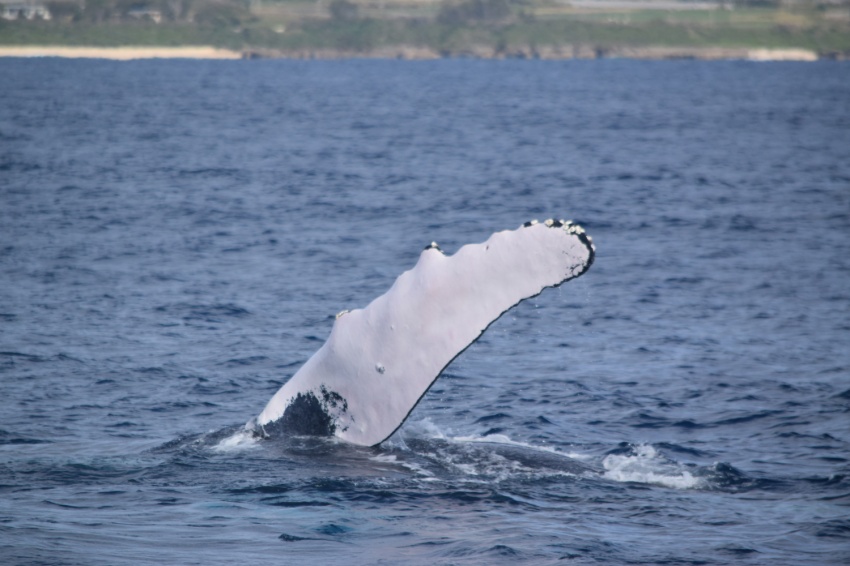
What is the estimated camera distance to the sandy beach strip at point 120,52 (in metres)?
134

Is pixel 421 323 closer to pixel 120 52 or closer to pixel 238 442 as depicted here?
pixel 238 442

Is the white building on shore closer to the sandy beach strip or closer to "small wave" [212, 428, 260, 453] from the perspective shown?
the sandy beach strip

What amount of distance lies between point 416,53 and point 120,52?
37.4 meters

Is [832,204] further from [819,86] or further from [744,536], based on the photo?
[819,86]

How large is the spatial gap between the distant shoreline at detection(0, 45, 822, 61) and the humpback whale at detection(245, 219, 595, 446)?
133847 mm

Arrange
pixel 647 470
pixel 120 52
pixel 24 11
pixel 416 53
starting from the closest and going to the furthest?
pixel 647 470 < pixel 120 52 < pixel 24 11 < pixel 416 53

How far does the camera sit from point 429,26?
500 feet

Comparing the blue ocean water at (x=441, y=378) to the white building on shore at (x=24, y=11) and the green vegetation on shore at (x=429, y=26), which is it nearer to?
the green vegetation on shore at (x=429, y=26)

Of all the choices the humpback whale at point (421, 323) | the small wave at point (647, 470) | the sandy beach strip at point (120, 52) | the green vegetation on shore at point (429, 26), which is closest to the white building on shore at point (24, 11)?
the green vegetation on shore at point (429, 26)

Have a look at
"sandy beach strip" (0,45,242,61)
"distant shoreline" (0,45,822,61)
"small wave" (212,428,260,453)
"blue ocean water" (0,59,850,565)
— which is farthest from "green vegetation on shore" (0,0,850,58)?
"small wave" (212,428,260,453)

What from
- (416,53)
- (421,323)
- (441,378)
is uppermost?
(416,53)

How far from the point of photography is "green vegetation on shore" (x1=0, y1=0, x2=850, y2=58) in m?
140

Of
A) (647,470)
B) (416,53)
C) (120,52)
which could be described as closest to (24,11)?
(120,52)

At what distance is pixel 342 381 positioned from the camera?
28.9 feet
